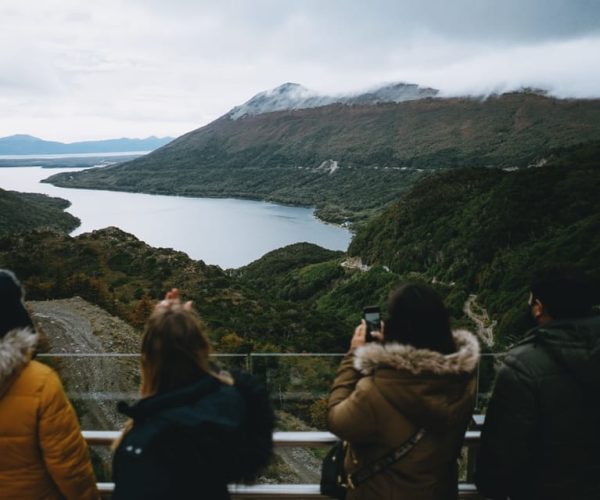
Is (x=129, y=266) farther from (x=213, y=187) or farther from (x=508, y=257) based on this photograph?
(x=213, y=187)

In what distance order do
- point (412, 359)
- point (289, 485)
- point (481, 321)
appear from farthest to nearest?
point (481, 321)
point (289, 485)
point (412, 359)

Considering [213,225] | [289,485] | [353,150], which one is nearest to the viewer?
[289,485]

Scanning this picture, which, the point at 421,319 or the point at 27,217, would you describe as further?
the point at 27,217

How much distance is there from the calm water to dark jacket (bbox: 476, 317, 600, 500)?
2083 inches

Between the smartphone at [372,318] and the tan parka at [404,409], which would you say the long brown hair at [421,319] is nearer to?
the tan parka at [404,409]

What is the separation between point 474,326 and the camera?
18.8 meters

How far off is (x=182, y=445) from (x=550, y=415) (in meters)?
1.08

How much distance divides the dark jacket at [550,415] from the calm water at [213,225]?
52.9m

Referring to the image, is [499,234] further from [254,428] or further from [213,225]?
[213,225]

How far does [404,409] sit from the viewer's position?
4.66 ft

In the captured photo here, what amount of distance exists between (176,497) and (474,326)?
19.0 meters

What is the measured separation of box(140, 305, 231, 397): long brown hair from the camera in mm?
1295

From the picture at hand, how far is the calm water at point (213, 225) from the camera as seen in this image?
199 feet

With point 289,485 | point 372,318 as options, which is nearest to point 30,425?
point 289,485
